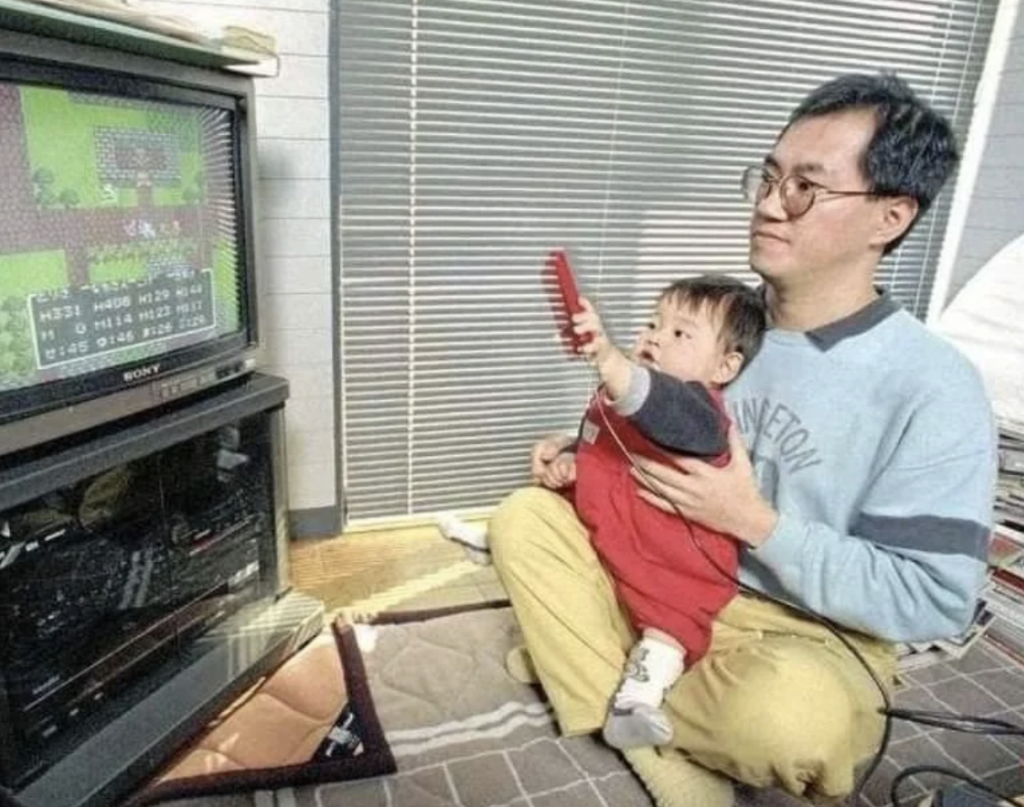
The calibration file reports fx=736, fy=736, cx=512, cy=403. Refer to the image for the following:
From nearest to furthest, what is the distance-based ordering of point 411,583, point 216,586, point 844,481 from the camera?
1. point 844,481
2. point 216,586
3. point 411,583

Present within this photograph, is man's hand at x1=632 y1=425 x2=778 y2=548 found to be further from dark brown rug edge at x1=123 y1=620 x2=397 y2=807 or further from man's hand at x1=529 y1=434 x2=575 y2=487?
dark brown rug edge at x1=123 y1=620 x2=397 y2=807

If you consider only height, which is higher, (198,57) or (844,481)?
(198,57)

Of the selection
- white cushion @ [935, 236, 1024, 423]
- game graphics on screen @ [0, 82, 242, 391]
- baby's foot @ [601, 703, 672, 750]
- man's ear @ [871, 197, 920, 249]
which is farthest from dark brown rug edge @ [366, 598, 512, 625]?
white cushion @ [935, 236, 1024, 423]

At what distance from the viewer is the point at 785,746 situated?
88 cm

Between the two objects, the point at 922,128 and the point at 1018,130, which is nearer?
the point at 922,128

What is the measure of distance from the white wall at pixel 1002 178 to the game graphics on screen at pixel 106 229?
1861 millimetres

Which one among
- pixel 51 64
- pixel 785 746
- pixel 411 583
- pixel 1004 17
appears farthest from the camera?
pixel 1004 17

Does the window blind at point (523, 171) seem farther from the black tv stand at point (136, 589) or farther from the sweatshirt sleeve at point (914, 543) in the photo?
the sweatshirt sleeve at point (914, 543)

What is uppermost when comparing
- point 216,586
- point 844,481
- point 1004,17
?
point 1004,17

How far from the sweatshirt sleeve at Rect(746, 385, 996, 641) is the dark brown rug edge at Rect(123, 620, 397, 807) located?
654mm

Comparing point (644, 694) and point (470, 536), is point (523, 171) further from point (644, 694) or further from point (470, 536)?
point (644, 694)

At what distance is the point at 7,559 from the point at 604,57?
146 centimetres

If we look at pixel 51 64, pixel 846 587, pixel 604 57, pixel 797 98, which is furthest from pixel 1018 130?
pixel 51 64

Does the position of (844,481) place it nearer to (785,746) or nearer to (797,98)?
(785,746)
